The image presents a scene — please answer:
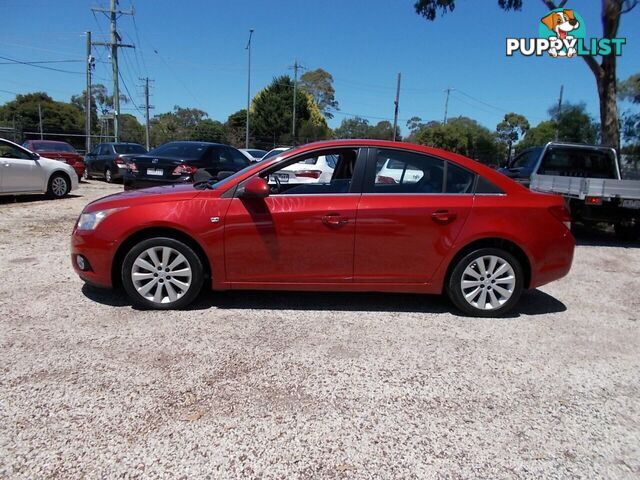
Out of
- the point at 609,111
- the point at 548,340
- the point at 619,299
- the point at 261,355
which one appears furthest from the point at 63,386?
the point at 609,111

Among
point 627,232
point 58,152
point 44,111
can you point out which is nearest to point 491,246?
point 627,232

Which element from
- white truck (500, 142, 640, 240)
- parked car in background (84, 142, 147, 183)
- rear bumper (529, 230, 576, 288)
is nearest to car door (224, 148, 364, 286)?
rear bumper (529, 230, 576, 288)

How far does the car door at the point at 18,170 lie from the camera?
409 inches

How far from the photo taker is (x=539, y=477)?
2.37 meters

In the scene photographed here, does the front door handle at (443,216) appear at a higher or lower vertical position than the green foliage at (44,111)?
lower

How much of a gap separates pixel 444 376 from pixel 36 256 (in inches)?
213

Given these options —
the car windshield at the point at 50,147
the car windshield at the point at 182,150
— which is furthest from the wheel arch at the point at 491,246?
the car windshield at the point at 50,147

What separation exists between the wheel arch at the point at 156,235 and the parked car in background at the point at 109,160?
1315 cm

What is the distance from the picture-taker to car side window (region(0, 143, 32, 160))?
10516 mm

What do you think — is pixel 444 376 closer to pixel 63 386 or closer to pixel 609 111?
pixel 63 386

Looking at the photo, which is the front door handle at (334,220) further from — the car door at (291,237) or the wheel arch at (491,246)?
the wheel arch at (491,246)

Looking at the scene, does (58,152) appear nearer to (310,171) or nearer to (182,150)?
(182,150)

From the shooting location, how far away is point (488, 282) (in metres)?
4.42

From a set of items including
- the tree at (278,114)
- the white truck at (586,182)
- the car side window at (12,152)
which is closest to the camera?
the white truck at (586,182)
